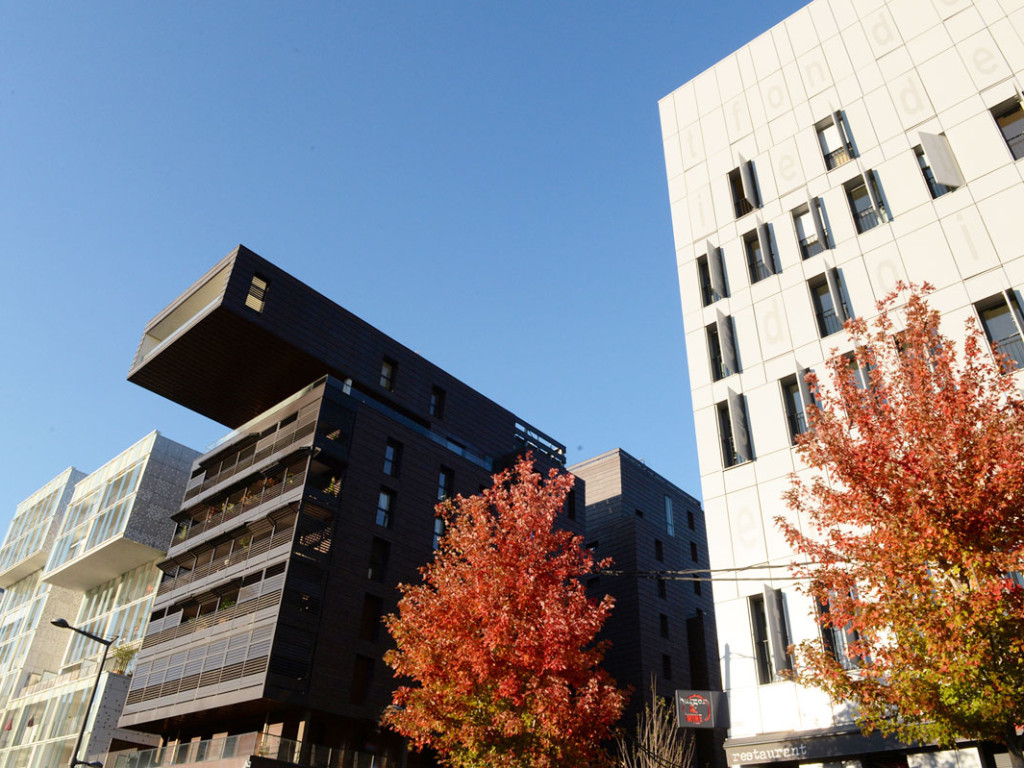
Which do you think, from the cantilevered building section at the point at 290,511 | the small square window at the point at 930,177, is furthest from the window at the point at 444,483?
the small square window at the point at 930,177

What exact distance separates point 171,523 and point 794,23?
169ft

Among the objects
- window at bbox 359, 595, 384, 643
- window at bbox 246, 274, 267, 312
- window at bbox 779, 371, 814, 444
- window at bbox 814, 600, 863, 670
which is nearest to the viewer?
window at bbox 814, 600, 863, 670

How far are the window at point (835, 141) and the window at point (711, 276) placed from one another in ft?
14.6

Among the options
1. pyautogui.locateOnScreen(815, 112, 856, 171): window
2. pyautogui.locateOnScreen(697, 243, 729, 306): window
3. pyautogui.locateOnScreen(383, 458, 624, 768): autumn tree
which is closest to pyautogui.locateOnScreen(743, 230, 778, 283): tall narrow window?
pyautogui.locateOnScreen(697, 243, 729, 306): window

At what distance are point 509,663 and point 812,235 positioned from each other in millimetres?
15913

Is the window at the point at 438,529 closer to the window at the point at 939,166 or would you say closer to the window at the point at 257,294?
the window at the point at 257,294

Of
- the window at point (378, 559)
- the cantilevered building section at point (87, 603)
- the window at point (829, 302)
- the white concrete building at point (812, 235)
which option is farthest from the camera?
the cantilevered building section at point (87, 603)

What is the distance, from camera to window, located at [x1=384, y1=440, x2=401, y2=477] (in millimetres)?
44281

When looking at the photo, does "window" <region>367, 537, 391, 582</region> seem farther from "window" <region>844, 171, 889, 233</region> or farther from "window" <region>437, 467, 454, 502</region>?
"window" <region>844, 171, 889, 233</region>

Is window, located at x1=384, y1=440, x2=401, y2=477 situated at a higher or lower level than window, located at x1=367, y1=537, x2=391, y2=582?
higher

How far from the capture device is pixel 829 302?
22875 millimetres

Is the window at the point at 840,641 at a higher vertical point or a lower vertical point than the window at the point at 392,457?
lower

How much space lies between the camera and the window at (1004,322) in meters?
18.5

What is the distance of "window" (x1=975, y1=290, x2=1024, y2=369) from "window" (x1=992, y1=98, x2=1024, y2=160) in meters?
4.40
